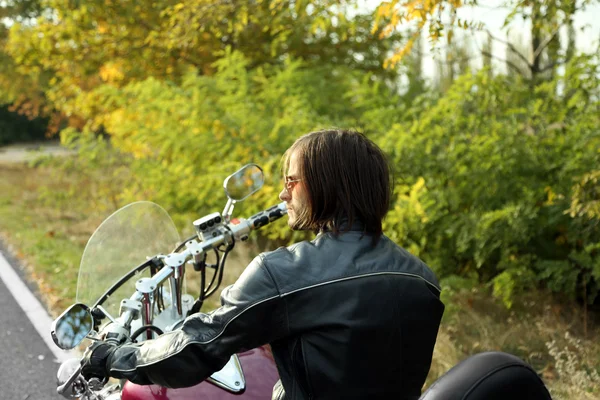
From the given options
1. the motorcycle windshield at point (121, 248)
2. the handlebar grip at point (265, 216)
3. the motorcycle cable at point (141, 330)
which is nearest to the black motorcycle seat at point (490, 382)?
the motorcycle cable at point (141, 330)

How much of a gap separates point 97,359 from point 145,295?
1.01ft

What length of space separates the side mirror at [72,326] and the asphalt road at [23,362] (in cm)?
241

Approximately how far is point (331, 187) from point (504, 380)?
2.21ft

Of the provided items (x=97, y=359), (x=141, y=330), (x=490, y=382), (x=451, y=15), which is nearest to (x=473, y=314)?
(x=451, y=15)

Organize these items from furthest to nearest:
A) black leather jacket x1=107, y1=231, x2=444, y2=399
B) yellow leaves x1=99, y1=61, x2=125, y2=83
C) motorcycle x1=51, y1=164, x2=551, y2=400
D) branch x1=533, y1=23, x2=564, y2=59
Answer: yellow leaves x1=99, y1=61, x2=125, y2=83
branch x1=533, y1=23, x2=564, y2=59
motorcycle x1=51, y1=164, x2=551, y2=400
black leather jacket x1=107, y1=231, x2=444, y2=399

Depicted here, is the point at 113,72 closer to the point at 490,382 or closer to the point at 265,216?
the point at 265,216

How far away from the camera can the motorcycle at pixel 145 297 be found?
2166 millimetres

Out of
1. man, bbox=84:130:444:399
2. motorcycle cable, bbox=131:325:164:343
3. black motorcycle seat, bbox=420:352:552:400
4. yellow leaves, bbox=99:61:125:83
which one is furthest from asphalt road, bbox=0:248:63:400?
yellow leaves, bbox=99:61:125:83

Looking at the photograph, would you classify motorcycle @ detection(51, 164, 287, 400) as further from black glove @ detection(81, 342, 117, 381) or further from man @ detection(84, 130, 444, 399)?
man @ detection(84, 130, 444, 399)

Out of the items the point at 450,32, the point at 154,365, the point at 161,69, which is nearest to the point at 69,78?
the point at 161,69

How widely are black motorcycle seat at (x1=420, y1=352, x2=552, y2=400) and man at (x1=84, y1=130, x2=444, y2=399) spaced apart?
0.35 meters

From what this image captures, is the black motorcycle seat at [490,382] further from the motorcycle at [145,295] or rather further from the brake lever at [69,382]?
the brake lever at [69,382]

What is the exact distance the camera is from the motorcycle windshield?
2.50 metres

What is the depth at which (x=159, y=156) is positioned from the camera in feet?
24.4
